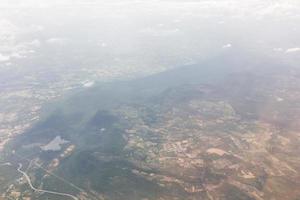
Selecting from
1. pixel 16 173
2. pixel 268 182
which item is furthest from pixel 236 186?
pixel 16 173

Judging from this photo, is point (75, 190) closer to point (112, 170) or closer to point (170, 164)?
point (112, 170)

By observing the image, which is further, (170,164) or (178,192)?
(170,164)

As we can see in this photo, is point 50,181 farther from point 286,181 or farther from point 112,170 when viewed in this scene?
point 286,181

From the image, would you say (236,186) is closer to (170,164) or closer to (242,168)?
(242,168)

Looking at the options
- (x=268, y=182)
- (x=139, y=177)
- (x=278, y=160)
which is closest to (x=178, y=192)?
(x=139, y=177)

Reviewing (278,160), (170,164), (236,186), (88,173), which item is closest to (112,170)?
(88,173)

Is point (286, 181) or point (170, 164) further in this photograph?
point (170, 164)

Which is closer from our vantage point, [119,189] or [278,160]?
[119,189]
